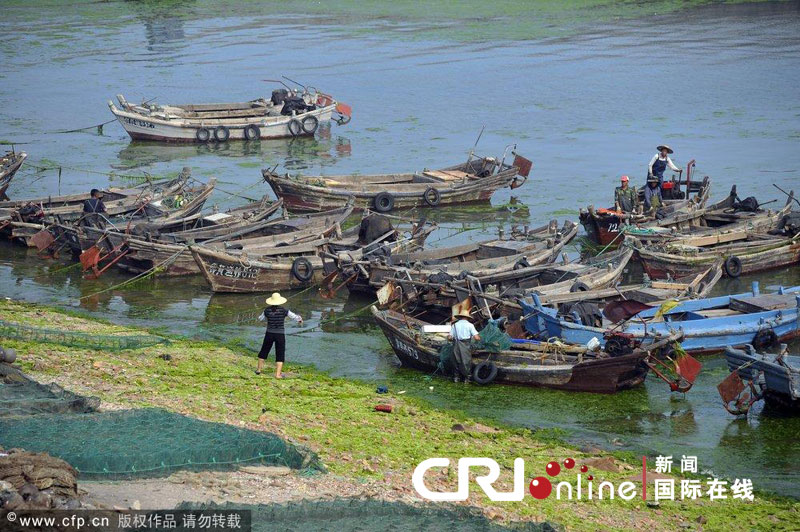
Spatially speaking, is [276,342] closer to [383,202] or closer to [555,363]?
[555,363]

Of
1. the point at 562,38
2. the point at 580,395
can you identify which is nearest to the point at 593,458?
the point at 580,395

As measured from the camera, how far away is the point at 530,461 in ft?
43.5

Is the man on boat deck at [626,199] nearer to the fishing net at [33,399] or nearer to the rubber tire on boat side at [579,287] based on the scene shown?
the rubber tire on boat side at [579,287]

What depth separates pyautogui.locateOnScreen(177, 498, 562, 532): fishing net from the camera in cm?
972

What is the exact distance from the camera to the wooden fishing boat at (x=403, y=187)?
96.3 ft

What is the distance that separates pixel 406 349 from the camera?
17.5 meters

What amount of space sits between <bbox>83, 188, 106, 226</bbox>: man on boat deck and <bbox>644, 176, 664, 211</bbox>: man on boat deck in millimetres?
13054

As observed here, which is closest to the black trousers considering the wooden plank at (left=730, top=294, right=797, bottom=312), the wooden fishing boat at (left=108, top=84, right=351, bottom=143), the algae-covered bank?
the algae-covered bank

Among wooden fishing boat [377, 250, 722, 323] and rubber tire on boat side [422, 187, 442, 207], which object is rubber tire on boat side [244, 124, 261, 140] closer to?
rubber tire on boat side [422, 187, 442, 207]

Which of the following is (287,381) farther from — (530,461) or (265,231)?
(265,231)

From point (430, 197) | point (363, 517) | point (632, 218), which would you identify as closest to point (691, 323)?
point (632, 218)

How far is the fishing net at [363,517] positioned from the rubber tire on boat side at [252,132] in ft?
102

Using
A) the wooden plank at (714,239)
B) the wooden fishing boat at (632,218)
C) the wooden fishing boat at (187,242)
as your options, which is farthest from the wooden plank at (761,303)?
the wooden fishing boat at (187,242)

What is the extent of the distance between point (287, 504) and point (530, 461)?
4.24 metres
